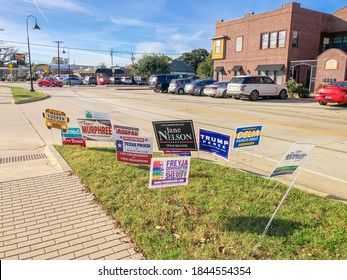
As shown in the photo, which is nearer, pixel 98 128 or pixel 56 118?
pixel 98 128

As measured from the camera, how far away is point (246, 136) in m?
5.63

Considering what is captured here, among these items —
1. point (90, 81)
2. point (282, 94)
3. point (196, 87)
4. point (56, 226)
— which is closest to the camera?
point (56, 226)

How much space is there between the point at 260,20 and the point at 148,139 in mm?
32067

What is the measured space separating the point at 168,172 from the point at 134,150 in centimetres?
179

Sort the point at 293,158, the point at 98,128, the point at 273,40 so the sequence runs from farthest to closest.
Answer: the point at 273,40, the point at 98,128, the point at 293,158

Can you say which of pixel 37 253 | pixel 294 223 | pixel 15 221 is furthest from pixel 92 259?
pixel 294 223

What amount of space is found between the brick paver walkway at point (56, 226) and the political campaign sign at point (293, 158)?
191 cm

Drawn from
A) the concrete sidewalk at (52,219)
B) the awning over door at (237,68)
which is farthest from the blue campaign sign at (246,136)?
the awning over door at (237,68)

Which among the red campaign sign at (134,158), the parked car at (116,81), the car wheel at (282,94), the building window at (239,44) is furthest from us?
the parked car at (116,81)

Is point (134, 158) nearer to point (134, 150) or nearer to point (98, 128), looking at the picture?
point (134, 150)

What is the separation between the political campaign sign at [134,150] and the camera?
18.1 ft

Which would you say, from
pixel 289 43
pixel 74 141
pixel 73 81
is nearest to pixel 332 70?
pixel 289 43

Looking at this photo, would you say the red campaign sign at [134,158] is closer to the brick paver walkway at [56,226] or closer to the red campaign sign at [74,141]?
the brick paver walkway at [56,226]

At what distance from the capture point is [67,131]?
292 inches
